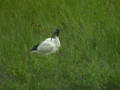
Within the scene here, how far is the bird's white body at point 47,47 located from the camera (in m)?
3.99

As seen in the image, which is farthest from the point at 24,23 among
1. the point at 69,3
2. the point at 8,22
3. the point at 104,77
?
the point at 104,77

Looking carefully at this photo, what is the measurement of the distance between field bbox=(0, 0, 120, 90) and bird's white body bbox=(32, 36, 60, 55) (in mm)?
88

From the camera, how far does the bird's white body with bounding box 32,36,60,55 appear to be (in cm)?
399

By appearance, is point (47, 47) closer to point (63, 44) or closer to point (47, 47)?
point (47, 47)

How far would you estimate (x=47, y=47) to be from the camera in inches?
157

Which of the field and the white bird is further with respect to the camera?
the white bird

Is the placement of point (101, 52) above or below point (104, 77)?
above

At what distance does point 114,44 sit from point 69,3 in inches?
50.5

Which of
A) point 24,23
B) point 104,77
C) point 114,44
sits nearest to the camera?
point 104,77

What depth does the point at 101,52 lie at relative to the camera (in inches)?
150

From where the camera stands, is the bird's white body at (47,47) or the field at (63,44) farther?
the bird's white body at (47,47)

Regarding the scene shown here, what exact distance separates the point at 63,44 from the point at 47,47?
26cm

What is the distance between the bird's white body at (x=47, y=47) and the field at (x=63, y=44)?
9cm

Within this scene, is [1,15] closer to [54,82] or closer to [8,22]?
A: [8,22]
